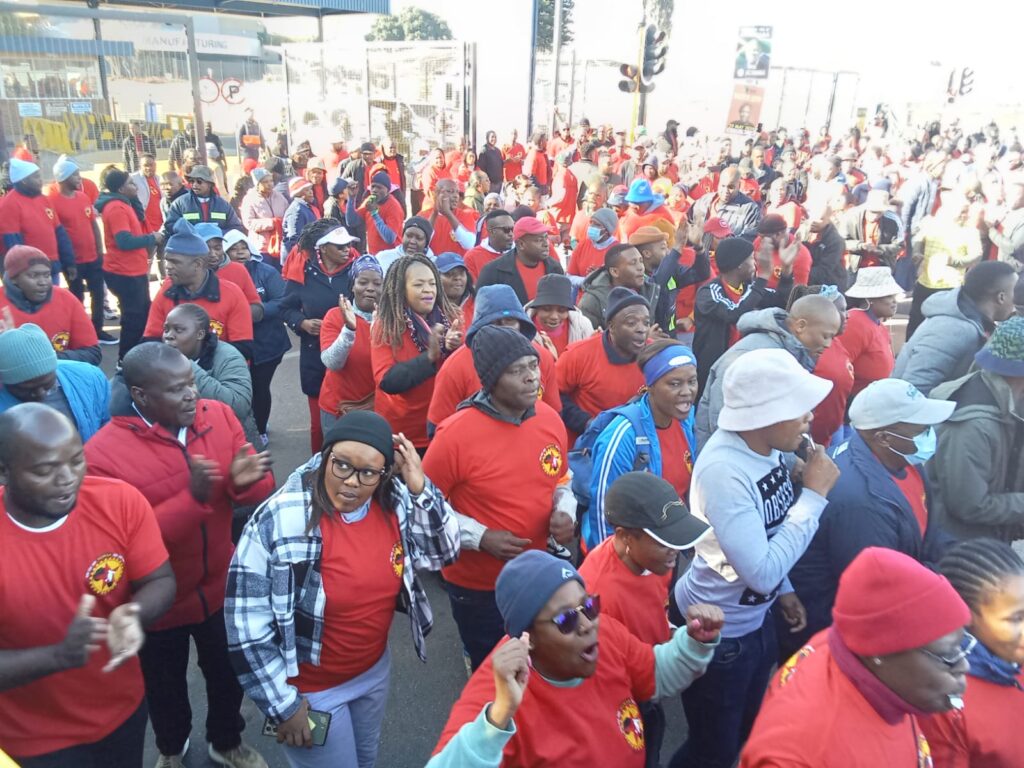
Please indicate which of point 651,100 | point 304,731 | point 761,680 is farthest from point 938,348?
point 651,100

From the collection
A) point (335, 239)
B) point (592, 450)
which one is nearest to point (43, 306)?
point (335, 239)

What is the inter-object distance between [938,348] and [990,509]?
5.12 ft

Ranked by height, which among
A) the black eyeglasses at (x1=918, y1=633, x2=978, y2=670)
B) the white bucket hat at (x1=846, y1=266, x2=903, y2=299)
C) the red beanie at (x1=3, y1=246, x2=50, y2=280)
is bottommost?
the black eyeglasses at (x1=918, y1=633, x2=978, y2=670)

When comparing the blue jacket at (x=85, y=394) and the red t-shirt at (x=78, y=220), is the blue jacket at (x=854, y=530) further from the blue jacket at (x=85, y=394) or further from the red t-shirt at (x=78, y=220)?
the red t-shirt at (x=78, y=220)

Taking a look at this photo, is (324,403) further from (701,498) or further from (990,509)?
(990,509)

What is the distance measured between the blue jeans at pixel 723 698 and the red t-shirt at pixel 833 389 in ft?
6.40

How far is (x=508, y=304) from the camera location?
3.99 meters

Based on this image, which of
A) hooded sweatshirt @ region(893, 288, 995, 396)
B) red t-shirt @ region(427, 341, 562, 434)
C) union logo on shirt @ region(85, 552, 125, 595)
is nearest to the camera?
union logo on shirt @ region(85, 552, 125, 595)

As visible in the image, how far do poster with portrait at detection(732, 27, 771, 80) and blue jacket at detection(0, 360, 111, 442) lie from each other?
2490 cm

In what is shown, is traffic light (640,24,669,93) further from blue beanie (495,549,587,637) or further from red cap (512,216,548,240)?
blue beanie (495,549,587,637)

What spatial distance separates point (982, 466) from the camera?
3.13 m

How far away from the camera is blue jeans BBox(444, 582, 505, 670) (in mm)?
3240

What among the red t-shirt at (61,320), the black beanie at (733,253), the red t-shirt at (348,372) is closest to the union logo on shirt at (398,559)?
the red t-shirt at (348,372)

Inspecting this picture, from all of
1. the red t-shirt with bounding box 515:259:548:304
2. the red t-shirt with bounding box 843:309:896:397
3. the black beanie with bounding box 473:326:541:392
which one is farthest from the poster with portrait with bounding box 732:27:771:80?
the black beanie with bounding box 473:326:541:392
